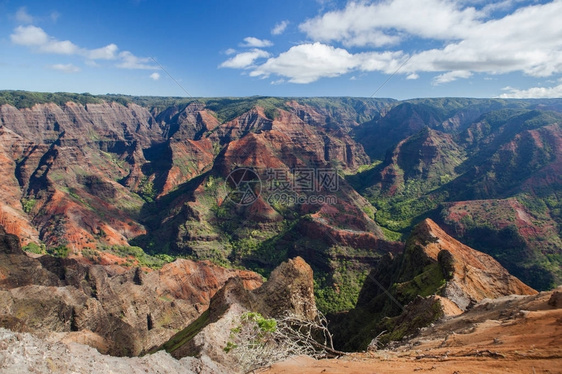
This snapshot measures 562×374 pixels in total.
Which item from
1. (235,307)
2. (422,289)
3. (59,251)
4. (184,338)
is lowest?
(59,251)

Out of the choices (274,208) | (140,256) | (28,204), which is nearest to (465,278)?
(274,208)

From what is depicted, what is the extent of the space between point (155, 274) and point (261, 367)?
56.8 meters

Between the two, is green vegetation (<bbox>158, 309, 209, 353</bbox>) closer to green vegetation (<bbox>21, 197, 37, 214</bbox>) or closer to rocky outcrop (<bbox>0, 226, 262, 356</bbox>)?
rocky outcrop (<bbox>0, 226, 262, 356</bbox>)

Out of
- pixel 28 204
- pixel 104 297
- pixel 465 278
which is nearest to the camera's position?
pixel 465 278

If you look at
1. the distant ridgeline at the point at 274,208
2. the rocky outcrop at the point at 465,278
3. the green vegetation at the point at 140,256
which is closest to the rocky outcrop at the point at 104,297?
the green vegetation at the point at 140,256

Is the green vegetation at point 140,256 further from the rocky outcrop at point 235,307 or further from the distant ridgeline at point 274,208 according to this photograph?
the rocky outcrop at point 235,307

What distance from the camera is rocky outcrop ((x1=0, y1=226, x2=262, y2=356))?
3919 centimetres

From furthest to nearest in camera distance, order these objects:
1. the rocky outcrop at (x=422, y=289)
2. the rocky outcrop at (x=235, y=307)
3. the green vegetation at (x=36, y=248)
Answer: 1. the green vegetation at (x=36, y=248)
2. the rocky outcrop at (x=422, y=289)
3. the rocky outcrop at (x=235, y=307)

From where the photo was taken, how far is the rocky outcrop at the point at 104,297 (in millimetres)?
39188

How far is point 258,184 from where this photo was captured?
11994cm

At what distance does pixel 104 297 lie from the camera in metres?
53.3

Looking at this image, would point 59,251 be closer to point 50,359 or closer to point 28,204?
point 28,204

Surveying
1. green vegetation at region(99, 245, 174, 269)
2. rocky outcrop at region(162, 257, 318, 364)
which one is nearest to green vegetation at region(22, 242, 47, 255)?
green vegetation at region(99, 245, 174, 269)

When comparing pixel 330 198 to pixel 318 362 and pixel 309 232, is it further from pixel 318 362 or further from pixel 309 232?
pixel 318 362
